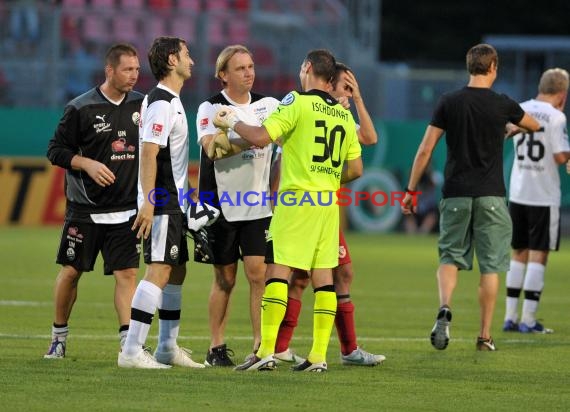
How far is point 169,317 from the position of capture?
8.97 meters

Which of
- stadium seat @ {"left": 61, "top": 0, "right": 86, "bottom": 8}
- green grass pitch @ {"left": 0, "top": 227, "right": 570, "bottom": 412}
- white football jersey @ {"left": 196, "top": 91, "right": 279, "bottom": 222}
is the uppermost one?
stadium seat @ {"left": 61, "top": 0, "right": 86, "bottom": 8}

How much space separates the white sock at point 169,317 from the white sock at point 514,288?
13.3ft

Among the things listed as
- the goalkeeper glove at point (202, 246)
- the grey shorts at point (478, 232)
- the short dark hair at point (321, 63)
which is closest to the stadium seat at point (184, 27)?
the grey shorts at point (478, 232)

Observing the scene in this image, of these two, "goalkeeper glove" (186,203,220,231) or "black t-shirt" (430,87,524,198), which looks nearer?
"goalkeeper glove" (186,203,220,231)

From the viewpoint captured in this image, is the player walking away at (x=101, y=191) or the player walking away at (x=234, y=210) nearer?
the player walking away at (x=234, y=210)

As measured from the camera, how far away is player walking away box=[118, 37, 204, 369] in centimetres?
838

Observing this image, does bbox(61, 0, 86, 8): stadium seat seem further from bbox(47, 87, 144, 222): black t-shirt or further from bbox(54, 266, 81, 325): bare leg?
bbox(54, 266, 81, 325): bare leg

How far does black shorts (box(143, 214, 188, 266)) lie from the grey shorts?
264 cm

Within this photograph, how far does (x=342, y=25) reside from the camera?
30.7 meters

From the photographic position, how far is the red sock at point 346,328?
911 centimetres

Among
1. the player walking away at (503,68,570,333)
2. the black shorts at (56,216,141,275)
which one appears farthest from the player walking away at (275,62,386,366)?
the player walking away at (503,68,570,333)

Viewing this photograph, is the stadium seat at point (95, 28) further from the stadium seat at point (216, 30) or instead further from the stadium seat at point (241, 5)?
the stadium seat at point (241, 5)

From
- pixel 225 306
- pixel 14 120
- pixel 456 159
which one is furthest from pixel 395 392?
pixel 14 120

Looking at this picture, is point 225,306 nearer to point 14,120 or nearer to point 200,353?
point 200,353
